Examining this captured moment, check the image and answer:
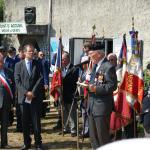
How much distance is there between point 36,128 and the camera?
9.28 meters

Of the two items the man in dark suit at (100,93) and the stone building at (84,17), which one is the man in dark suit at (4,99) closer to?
the man in dark suit at (100,93)

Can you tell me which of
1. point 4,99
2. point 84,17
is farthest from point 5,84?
point 84,17

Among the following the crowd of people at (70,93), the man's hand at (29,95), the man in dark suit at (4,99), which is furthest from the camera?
the man in dark suit at (4,99)

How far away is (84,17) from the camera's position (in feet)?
62.3

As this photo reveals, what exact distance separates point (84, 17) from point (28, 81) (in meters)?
10.1

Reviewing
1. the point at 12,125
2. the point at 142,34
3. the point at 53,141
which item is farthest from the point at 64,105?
the point at 142,34

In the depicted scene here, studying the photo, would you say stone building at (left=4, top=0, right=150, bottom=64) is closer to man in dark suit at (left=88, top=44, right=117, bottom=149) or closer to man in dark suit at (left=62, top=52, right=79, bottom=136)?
man in dark suit at (left=62, top=52, right=79, bottom=136)

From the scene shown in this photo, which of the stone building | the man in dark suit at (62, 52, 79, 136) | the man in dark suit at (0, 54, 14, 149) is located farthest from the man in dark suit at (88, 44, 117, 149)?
the stone building

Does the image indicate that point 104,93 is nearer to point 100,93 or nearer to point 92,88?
point 100,93

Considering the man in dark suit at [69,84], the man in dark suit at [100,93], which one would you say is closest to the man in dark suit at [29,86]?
the man in dark suit at [100,93]

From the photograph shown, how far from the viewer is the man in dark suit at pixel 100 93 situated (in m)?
7.67

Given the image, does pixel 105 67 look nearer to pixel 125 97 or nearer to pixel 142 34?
pixel 125 97

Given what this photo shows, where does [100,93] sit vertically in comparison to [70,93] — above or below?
above

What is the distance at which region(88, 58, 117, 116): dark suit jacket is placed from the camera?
25.1ft
